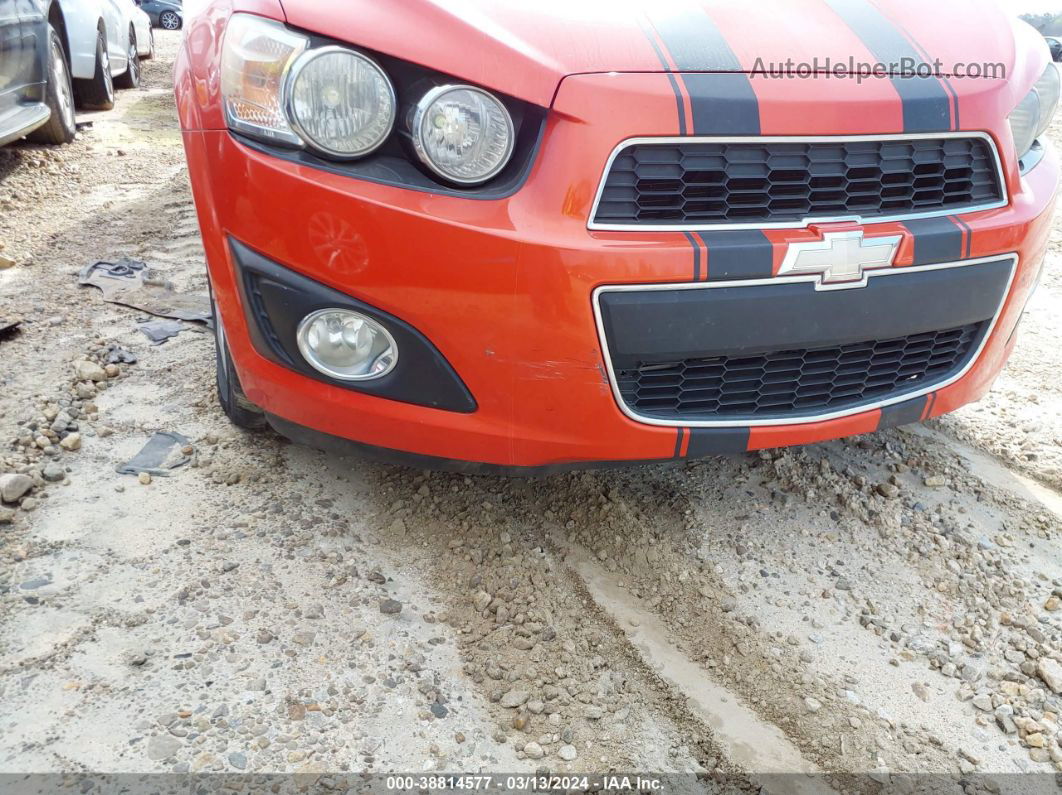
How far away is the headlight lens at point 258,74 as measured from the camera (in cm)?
154

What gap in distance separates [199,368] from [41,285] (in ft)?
3.74

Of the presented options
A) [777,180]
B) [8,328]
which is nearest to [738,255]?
[777,180]

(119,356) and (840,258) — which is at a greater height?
(840,258)

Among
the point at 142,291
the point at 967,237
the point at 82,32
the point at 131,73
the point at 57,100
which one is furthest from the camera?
the point at 131,73

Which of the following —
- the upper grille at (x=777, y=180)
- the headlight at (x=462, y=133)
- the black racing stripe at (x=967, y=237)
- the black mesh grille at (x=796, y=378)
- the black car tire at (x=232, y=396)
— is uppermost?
the headlight at (x=462, y=133)

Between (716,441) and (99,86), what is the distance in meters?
6.73

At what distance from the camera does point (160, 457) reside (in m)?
2.28

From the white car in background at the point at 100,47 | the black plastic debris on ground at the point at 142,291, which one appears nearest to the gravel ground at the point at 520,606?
the black plastic debris on ground at the point at 142,291

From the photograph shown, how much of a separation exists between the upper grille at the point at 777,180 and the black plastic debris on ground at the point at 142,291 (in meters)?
2.08

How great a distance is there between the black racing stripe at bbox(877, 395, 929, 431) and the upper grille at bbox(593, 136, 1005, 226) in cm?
45

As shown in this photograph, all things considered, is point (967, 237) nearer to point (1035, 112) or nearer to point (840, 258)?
point (840, 258)

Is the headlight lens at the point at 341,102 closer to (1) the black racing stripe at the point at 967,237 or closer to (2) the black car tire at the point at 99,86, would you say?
(1) the black racing stripe at the point at 967,237

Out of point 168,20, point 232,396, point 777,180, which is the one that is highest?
point 777,180

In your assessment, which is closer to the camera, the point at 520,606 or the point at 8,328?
the point at 520,606
